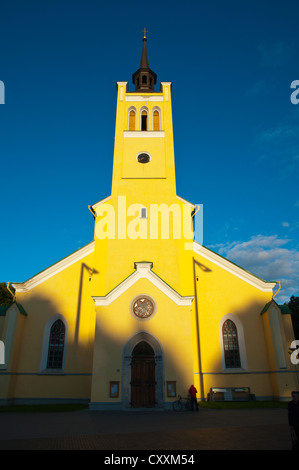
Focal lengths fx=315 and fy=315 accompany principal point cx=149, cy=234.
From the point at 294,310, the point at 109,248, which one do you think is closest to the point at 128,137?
the point at 109,248

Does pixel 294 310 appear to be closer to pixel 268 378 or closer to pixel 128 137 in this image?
pixel 268 378

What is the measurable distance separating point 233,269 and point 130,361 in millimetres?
9754

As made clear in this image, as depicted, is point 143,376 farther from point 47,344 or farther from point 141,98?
point 141,98

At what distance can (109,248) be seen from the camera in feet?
72.3

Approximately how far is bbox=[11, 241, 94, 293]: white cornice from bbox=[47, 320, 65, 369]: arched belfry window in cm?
316

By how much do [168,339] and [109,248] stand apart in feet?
24.4

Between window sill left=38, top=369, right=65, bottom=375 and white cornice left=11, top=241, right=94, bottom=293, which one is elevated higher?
white cornice left=11, top=241, right=94, bottom=293

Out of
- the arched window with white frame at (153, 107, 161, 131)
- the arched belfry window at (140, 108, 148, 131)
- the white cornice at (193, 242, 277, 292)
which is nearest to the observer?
the white cornice at (193, 242, 277, 292)

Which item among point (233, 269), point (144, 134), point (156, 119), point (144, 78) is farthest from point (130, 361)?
point (144, 78)

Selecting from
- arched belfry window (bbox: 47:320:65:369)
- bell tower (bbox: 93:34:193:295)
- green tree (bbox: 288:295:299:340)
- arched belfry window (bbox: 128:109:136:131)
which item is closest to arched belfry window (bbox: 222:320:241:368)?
bell tower (bbox: 93:34:193:295)

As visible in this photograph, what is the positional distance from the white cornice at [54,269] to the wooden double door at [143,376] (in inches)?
317

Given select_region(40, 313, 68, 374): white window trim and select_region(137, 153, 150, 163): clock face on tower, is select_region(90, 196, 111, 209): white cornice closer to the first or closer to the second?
select_region(137, 153, 150, 163): clock face on tower

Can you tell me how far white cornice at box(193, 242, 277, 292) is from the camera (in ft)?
72.3
